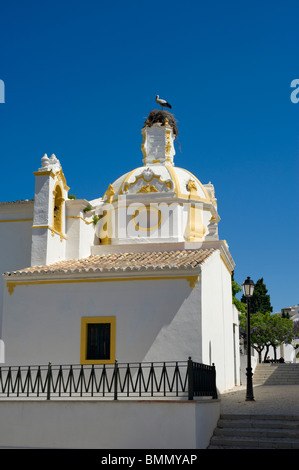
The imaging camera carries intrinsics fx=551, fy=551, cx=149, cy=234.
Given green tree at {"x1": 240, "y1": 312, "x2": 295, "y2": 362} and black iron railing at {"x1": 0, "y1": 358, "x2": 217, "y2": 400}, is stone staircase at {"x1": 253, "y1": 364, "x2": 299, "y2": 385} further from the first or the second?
black iron railing at {"x1": 0, "y1": 358, "x2": 217, "y2": 400}

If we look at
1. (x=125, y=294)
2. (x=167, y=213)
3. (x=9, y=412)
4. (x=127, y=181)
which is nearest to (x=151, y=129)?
Answer: (x=127, y=181)

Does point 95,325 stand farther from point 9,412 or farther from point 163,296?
point 9,412

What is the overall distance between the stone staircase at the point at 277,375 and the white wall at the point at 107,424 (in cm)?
1554

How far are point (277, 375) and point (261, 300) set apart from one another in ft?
90.7

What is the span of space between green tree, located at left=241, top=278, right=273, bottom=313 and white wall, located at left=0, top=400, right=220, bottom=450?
144 ft

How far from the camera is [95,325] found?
15.0 meters

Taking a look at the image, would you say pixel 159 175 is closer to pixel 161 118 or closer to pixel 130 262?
pixel 161 118

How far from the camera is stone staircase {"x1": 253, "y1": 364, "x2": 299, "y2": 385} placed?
2615 centimetres

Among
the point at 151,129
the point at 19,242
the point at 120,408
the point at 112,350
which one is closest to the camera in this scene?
the point at 120,408

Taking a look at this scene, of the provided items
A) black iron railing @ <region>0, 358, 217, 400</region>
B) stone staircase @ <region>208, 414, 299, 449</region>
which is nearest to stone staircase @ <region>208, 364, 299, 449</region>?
stone staircase @ <region>208, 414, 299, 449</region>

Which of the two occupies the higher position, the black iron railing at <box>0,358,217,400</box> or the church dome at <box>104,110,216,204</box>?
the church dome at <box>104,110,216,204</box>

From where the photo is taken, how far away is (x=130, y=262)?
16469 millimetres

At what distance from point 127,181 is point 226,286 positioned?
569 centimetres

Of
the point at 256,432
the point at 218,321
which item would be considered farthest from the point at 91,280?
the point at 256,432
